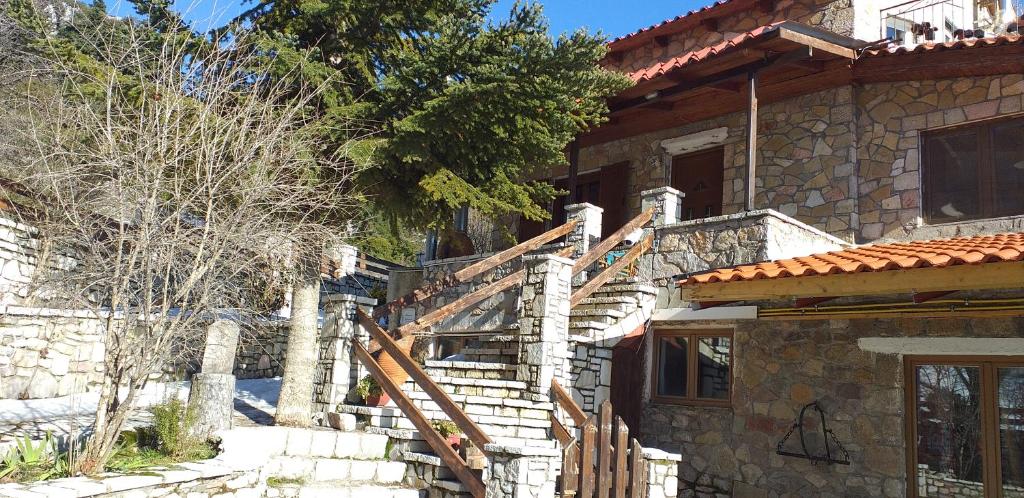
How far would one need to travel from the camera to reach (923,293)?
23.3 feet

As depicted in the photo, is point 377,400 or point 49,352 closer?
point 377,400

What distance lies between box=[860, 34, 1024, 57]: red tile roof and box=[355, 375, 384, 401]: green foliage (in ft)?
24.4

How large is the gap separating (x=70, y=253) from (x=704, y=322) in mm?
10255

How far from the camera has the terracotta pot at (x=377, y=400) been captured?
8.72 metres

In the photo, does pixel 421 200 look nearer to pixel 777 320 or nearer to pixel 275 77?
pixel 275 77

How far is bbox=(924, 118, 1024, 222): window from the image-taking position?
9438 mm

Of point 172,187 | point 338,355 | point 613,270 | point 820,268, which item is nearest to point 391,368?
point 338,355

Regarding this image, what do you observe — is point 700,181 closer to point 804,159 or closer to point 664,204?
point 804,159

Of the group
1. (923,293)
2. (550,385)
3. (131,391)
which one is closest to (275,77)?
(131,391)

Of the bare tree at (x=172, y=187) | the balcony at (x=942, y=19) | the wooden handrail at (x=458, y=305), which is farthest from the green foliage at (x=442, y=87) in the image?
the balcony at (x=942, y=19)

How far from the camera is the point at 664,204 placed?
411 inches

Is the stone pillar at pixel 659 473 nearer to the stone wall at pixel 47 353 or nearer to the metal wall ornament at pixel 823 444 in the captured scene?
the metal wall ornament at pixel 823 444

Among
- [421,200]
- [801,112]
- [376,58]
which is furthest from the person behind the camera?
[801,112]

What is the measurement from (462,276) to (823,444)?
4634 mm
